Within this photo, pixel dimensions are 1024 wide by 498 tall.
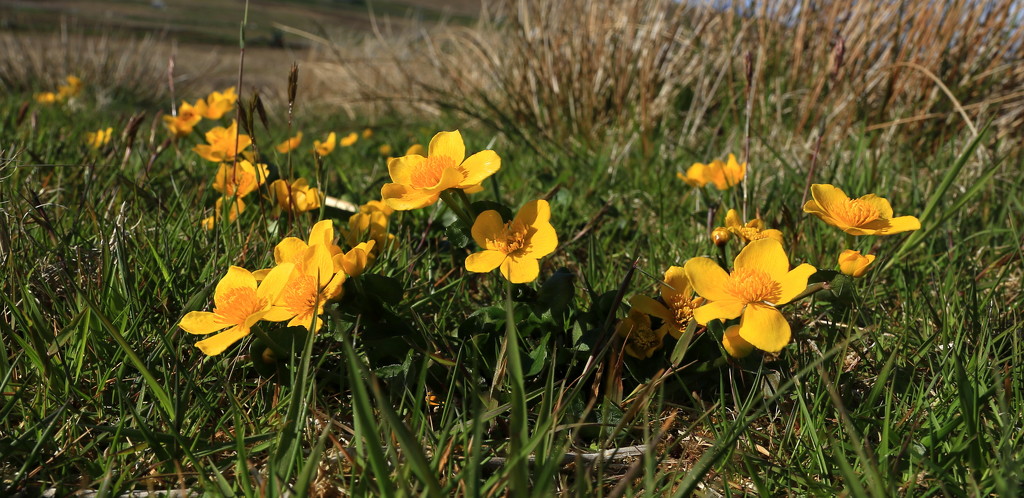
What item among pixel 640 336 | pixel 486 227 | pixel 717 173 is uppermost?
pixel 486 227

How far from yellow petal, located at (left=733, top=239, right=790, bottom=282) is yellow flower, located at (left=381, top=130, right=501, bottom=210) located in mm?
418

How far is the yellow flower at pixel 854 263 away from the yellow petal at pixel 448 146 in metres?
0.67

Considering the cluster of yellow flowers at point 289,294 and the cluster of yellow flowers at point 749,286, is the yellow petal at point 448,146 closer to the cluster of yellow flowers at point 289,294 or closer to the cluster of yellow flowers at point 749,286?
the cluster of yellow flowers at point 289,294

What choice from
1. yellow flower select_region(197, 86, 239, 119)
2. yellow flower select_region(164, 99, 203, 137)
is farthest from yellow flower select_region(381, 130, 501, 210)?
yellow flower select_region(197, 86, 239, 119)

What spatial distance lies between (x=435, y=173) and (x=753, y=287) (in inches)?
21.5

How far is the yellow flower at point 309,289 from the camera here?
42.6 inches

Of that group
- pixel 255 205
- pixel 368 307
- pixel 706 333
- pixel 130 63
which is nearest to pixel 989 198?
pixel 706 333

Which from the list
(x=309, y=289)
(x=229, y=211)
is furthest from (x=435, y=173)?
(x=229, y=211)

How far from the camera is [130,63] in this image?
27.6ft

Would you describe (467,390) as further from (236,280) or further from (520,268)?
(236,280)

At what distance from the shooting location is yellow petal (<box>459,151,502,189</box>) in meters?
1.10

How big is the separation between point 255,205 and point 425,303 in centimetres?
85

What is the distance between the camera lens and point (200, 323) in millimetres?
1133

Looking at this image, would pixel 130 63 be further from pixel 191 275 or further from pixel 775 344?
pixel 775 344
